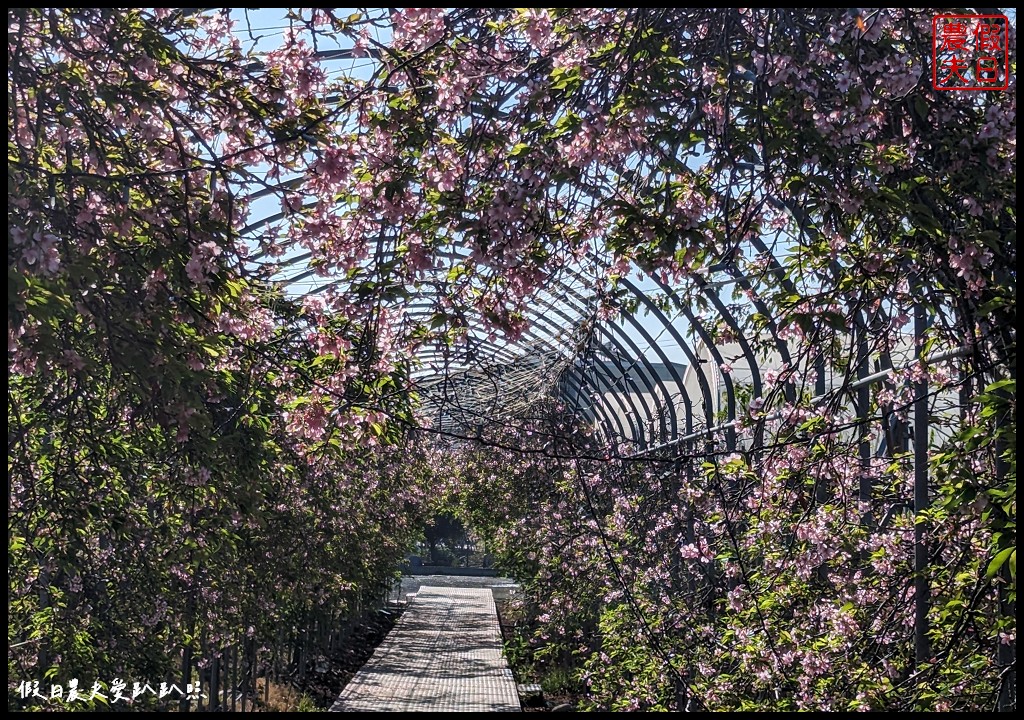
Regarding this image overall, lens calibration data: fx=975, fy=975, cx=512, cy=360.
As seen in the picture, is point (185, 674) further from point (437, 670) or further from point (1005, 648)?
point (437, 670)

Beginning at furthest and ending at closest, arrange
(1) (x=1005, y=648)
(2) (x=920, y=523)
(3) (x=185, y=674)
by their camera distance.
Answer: (3) (x=185, y=674), (2) (x=920, y=523), (1) (x=1005, y=648)

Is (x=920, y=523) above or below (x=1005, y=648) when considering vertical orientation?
above

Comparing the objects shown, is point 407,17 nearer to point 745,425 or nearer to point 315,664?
point 745,425

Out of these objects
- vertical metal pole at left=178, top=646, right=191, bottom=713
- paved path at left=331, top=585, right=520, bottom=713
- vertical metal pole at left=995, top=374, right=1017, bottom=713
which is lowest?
paved path at left=331, top=585, right=520, bottom=713

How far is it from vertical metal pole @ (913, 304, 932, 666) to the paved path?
7.33m

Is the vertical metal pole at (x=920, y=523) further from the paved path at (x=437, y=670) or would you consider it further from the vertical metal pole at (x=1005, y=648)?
the paved path at (x=437, y=670)

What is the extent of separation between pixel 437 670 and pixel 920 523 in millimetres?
11155

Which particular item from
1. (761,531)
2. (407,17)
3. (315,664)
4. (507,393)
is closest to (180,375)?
(407,17)

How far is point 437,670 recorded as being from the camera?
1398 centimetres

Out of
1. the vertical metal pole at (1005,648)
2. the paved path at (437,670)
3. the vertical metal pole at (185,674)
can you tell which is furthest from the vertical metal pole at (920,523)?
the paved path at (437,670)

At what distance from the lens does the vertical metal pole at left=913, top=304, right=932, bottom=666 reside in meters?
3.82

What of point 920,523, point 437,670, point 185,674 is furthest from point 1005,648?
point 437,670

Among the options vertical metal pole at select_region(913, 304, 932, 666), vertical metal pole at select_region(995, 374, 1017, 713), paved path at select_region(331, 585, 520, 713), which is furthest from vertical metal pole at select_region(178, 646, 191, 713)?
vertical metal pole at select_region(995, 374, 1017, 713)

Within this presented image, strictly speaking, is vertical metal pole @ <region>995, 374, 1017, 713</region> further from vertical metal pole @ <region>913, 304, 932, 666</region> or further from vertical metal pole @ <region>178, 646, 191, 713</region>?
vertical metal pole @ <region>178, 646, 191, 713</region>
